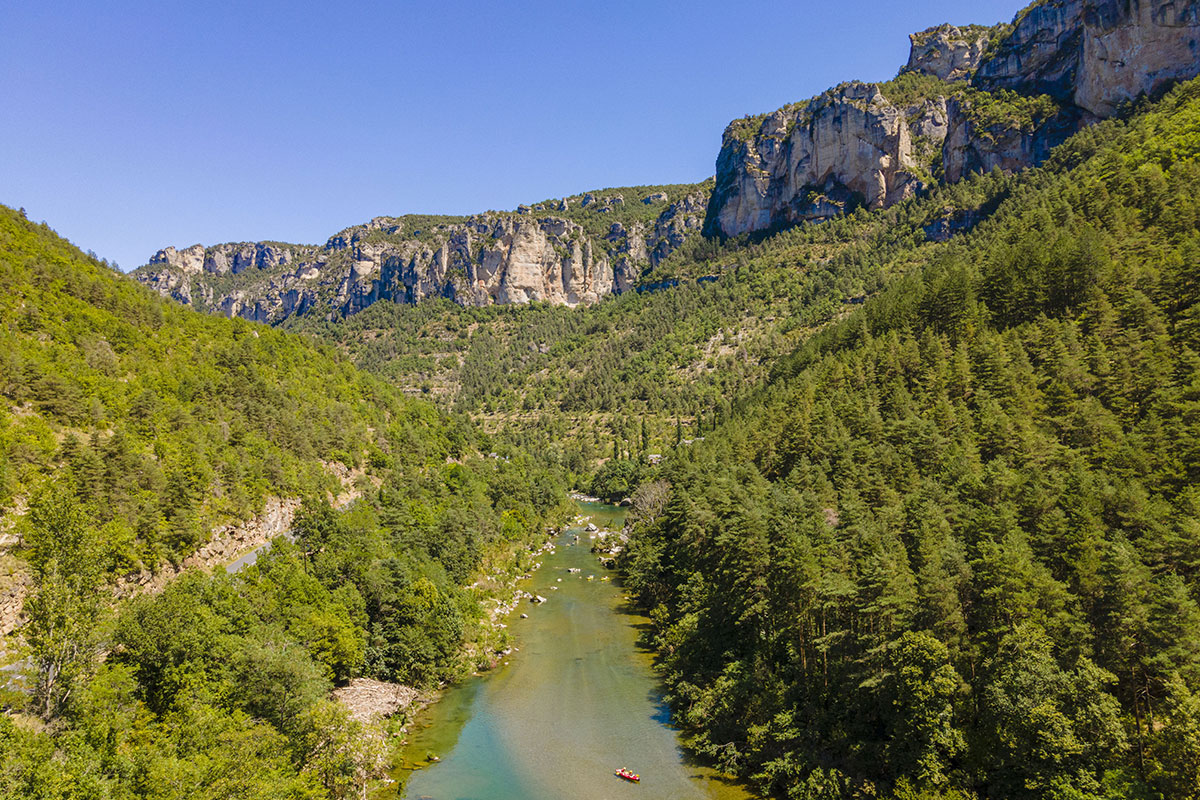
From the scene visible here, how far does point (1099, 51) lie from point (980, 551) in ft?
552

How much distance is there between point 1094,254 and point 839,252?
463 feet

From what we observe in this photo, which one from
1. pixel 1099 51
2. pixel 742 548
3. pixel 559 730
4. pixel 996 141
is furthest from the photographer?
pixel 996 141

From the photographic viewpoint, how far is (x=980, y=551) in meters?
30.2

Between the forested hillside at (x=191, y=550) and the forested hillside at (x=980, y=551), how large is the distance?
21043 millimetres

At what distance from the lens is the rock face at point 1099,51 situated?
123938 mm

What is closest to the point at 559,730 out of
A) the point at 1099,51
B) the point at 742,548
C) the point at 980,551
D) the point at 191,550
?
the point at 742,548

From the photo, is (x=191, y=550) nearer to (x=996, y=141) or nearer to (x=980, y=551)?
(x=980, y=551)

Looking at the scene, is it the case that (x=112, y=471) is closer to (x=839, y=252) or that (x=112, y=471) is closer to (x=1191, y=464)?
(x=1191, y=464)

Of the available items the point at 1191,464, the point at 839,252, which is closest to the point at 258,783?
the point at 1191,464

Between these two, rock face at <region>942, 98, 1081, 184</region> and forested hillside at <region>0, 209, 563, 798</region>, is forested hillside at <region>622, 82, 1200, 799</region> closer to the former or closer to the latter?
forested hillside at <region>0, 209, 563, 798</region>

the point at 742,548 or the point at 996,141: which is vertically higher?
the point at 996,141

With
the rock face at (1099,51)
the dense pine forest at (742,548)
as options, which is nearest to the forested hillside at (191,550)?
the dense pine forest at (742,548)

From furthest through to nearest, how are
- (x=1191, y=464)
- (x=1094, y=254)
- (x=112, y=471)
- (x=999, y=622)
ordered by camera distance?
(x=1094, y=254)
(x=112, y=471)
(x=1191, y=464)
(x=999, y=622)

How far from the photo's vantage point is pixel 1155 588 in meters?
Answer: 24.2
